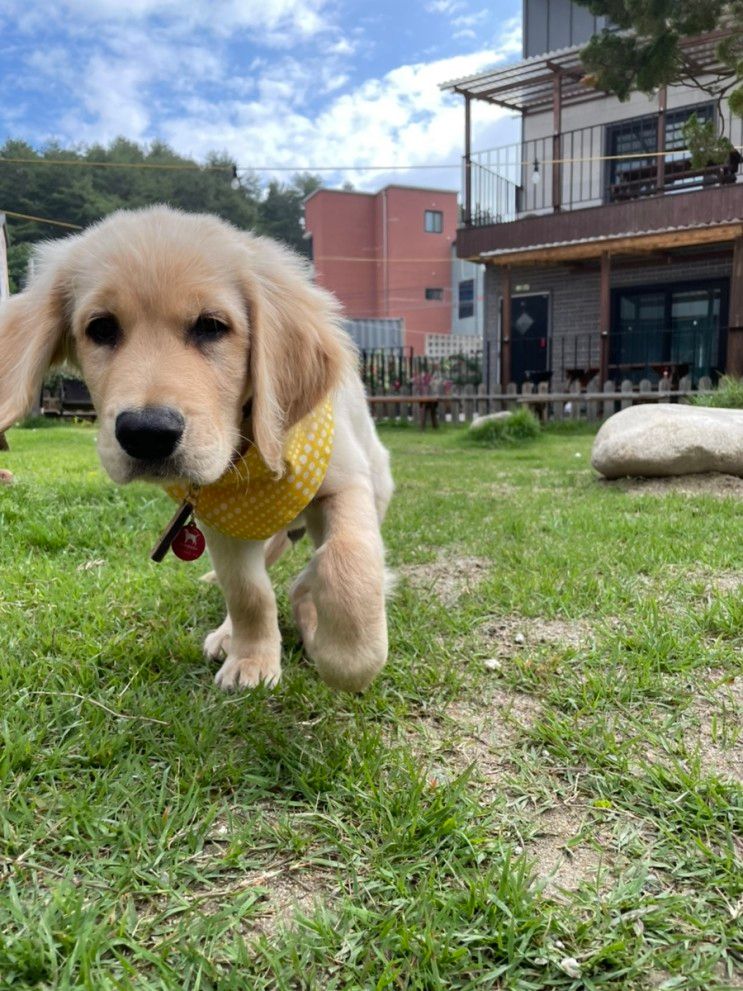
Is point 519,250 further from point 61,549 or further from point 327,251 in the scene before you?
point 327,251

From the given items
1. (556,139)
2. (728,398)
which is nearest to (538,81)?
(556,139)

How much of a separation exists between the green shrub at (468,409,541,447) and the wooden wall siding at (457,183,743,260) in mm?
5513

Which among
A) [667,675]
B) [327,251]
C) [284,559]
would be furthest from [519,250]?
[327,251]

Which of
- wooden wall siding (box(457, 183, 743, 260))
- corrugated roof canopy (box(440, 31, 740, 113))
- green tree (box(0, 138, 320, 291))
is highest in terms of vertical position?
green tree (box(0, 138, 320, 291))

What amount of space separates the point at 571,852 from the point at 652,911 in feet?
0.65

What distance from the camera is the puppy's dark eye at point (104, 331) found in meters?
1.74

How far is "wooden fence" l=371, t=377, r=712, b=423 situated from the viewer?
12.8m

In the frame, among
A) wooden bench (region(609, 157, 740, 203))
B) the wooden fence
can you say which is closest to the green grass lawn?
the wooden fence

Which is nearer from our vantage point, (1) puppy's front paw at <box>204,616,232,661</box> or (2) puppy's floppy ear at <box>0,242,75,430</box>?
(2) puppy's floppy ear at <box>0,242,75,430</box>

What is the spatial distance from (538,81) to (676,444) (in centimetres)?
1378

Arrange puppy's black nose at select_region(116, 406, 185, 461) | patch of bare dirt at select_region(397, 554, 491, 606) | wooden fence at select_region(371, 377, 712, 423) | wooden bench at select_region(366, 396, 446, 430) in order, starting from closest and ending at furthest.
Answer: puppy's black nose at select_region(116, 406, 185, 461), patch of bare dirt at select_region(397, 554, 491, 606), wooden fence at select_region(371, 377, 712, 423), wooden bench at select_region(366, 396, 446, 430)

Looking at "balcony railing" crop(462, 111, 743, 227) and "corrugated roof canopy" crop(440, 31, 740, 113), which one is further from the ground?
"corrugated roof canopy" crop(440, 31, 740, 113)

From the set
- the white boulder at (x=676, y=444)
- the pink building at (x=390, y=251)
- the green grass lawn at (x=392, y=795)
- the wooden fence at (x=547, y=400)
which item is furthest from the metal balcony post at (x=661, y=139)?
the pink building at (x=390, y=251)

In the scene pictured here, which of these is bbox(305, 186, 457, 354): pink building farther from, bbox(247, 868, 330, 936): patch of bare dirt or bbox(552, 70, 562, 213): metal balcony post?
bbox(247, 868, 330, 936): patch of bare dirt
